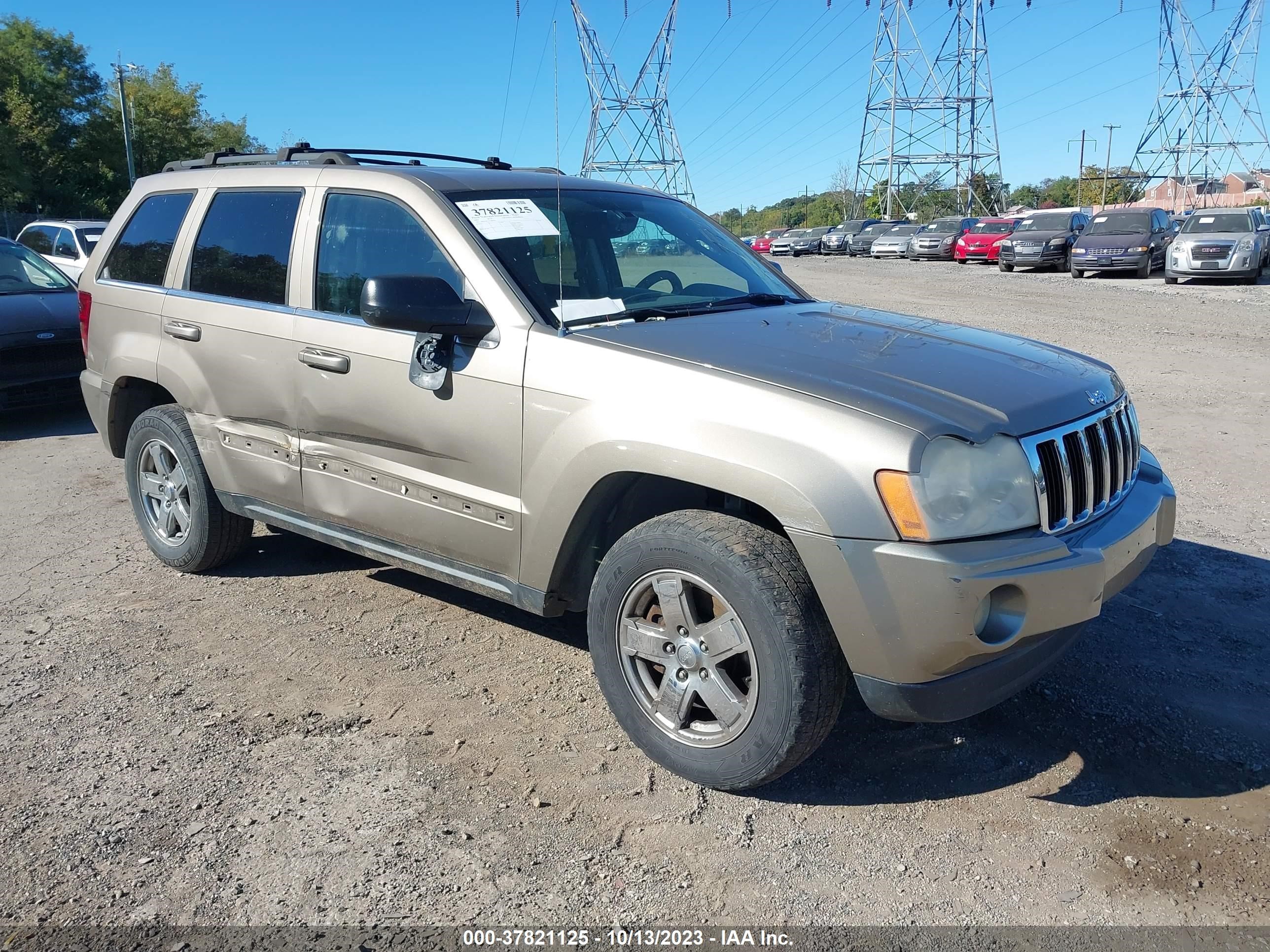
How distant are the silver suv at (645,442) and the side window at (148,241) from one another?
0.09 ft

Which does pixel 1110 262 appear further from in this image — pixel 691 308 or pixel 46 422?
pixel 691 308

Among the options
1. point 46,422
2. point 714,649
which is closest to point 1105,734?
point 714,649

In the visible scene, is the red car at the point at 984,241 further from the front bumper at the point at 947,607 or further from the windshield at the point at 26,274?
the front bumper at the point at 947,607

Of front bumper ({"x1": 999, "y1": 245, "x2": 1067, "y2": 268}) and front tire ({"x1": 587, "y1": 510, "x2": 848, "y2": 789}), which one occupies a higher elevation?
front bumper ({"x1": 999, "y1": 245, "x2": 1067, "y2": 268})

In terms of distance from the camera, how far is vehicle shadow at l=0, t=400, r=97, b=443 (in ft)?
28.9

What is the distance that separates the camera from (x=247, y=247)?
15.0 ft

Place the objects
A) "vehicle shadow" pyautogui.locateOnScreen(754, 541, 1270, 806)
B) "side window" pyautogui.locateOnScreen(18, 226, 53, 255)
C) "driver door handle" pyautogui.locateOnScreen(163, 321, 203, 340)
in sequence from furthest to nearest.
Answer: "side window" pyautogui.locateOnScreen(18, 226, 53, 255)
"driver door handle" pyautogui.locateOnScreen(163, 321, 203, 340)
"vehicle shadow" pyautogui.locateOnScreen(754, 541, 1270, 806)

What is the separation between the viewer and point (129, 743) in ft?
11.6

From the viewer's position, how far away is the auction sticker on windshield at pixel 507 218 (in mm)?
3803

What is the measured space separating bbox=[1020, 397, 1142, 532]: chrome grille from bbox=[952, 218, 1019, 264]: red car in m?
31.1

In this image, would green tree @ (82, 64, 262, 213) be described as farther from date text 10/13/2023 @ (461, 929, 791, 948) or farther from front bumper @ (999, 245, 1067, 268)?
date text 10/13/2023 @ (461, 929, 791, 948)

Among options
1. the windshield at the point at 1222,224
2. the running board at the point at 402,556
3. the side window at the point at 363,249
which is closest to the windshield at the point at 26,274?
the running board at the point at 402,556

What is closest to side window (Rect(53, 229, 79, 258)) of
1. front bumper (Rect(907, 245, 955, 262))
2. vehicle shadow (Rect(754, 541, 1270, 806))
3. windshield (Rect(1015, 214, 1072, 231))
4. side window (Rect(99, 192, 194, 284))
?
side window (Rect(99, 192, 194, 284))

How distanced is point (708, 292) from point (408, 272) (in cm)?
121
